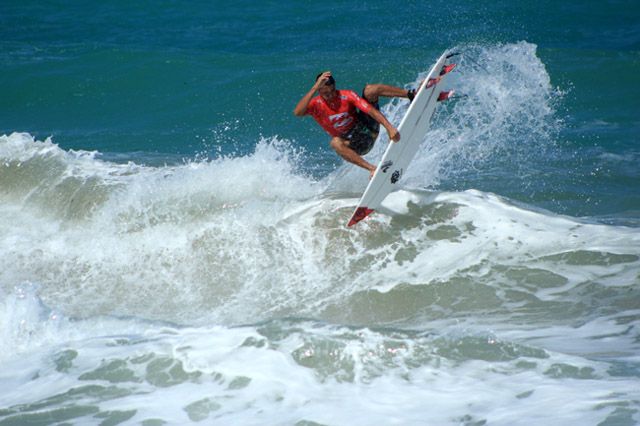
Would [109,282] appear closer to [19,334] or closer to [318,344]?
[19,334]

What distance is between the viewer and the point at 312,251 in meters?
7.78

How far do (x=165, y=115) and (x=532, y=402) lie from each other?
11746mm

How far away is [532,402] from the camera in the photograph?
4.32 m

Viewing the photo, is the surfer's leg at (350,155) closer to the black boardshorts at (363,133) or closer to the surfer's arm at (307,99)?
the black boardshorts at (363,133)

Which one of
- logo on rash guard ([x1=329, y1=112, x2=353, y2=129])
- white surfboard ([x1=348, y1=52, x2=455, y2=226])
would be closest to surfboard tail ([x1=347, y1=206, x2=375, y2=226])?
white surfboard ([x1=348, y1=52, x2=455, y2=226])

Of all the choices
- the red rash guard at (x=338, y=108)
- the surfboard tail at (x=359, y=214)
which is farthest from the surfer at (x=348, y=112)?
the surfboard tail at (x=359, y=214)

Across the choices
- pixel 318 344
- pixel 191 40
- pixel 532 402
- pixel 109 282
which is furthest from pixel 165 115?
pixel 532 402

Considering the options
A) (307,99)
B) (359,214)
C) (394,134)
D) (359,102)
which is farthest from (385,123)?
(359,214)

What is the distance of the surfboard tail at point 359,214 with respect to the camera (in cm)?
763

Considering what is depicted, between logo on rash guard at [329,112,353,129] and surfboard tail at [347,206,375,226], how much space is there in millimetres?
896

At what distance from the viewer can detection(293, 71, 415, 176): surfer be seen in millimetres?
7594

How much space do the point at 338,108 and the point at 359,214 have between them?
109cm

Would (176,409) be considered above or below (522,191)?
below

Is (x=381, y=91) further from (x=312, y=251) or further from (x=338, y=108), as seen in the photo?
(x=312, y=251)
